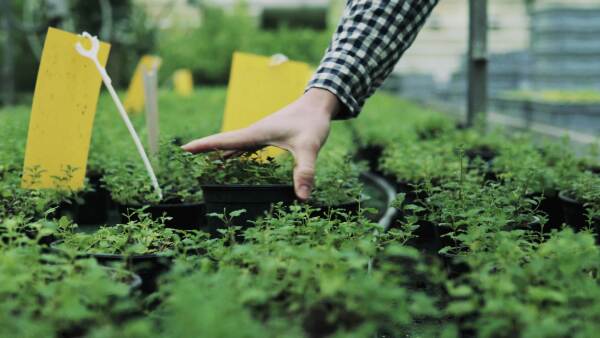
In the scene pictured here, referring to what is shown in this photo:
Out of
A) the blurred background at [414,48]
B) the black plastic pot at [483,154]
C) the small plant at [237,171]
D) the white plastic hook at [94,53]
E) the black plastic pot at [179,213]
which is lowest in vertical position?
the black plastic pot at [179,213]

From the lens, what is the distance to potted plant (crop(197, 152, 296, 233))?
2.27m

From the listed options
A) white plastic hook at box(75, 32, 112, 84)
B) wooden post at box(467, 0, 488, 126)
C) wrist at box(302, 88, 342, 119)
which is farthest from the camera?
wooden post at box(467, 0, 488, 126)

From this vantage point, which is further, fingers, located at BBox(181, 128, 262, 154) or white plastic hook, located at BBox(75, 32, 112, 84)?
white plastic hook, located at BBox(75, 32, 112, 84)

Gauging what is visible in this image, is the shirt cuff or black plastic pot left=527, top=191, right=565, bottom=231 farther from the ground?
the shirt cuff

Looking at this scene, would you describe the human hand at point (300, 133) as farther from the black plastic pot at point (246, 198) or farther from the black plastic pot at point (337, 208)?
the black plastic pot at point (337, 208)

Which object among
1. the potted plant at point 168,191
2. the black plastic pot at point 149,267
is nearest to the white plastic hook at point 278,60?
the potted plant at point 168,191

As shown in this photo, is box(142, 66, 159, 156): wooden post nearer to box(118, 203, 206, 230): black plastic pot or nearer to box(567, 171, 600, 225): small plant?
box(118, 203, 206, 230): black plastic pot

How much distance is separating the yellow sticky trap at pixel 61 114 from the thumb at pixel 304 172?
0.94 metres

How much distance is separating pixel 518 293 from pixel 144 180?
5.56ft

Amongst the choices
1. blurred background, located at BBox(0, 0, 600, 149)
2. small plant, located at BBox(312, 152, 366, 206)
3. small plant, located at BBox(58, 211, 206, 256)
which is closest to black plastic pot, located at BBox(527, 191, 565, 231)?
small plant, located at BBox(312, 152, 366, 206)

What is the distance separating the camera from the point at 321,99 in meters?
2.03

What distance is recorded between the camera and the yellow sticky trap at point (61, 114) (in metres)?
2.48

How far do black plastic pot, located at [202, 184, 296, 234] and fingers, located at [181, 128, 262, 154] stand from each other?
0.62 ft

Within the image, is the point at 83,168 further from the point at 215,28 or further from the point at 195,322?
the point at 215,28
